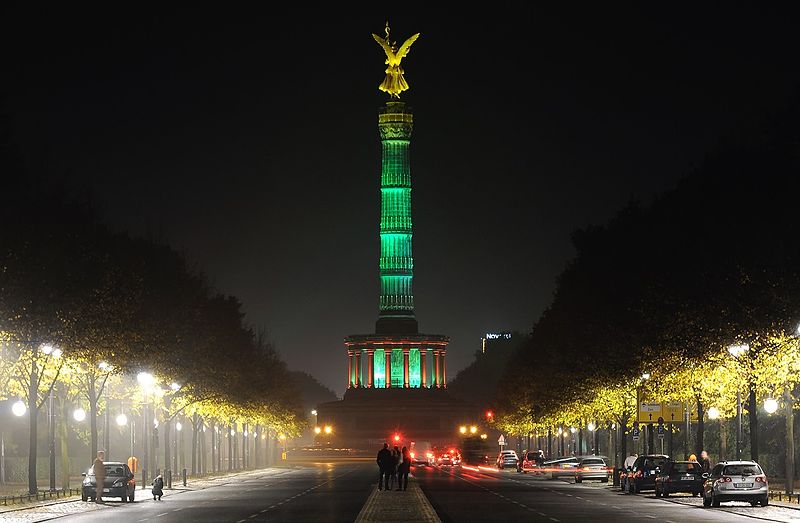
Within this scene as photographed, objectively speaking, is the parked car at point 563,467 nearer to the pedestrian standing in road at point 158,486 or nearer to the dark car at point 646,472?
the dark car at point 646,472

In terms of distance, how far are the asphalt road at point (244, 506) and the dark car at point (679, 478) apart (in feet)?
45.2

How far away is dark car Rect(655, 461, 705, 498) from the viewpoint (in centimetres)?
7244

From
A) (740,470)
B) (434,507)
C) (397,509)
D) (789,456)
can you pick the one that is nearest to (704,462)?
(789,456)

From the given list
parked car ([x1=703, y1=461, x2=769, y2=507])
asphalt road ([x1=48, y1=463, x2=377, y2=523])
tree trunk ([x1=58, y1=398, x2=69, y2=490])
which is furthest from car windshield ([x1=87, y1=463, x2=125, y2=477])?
parked car ([x1=703, y1=461, x2=769, y2=507])

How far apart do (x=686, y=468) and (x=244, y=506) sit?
22.6m

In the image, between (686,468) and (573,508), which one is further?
(686,468)

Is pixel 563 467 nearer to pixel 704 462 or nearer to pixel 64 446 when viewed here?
pixel 64 446

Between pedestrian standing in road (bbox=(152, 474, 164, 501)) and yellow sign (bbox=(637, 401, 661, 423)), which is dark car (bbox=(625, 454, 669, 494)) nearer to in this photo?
yellow sign (bbox=(637, 401, 661, 423))

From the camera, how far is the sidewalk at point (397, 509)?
1891 inches

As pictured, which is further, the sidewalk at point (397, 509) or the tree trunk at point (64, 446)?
the tree trunk at point (64, 446)

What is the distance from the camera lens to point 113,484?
69.9 m

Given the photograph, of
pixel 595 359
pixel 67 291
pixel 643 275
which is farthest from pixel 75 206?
pixel 595 359

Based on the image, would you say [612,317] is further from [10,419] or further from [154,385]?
[10,419]

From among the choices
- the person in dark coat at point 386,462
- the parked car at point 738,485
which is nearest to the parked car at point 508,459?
the person in dark coat at point 386,462
